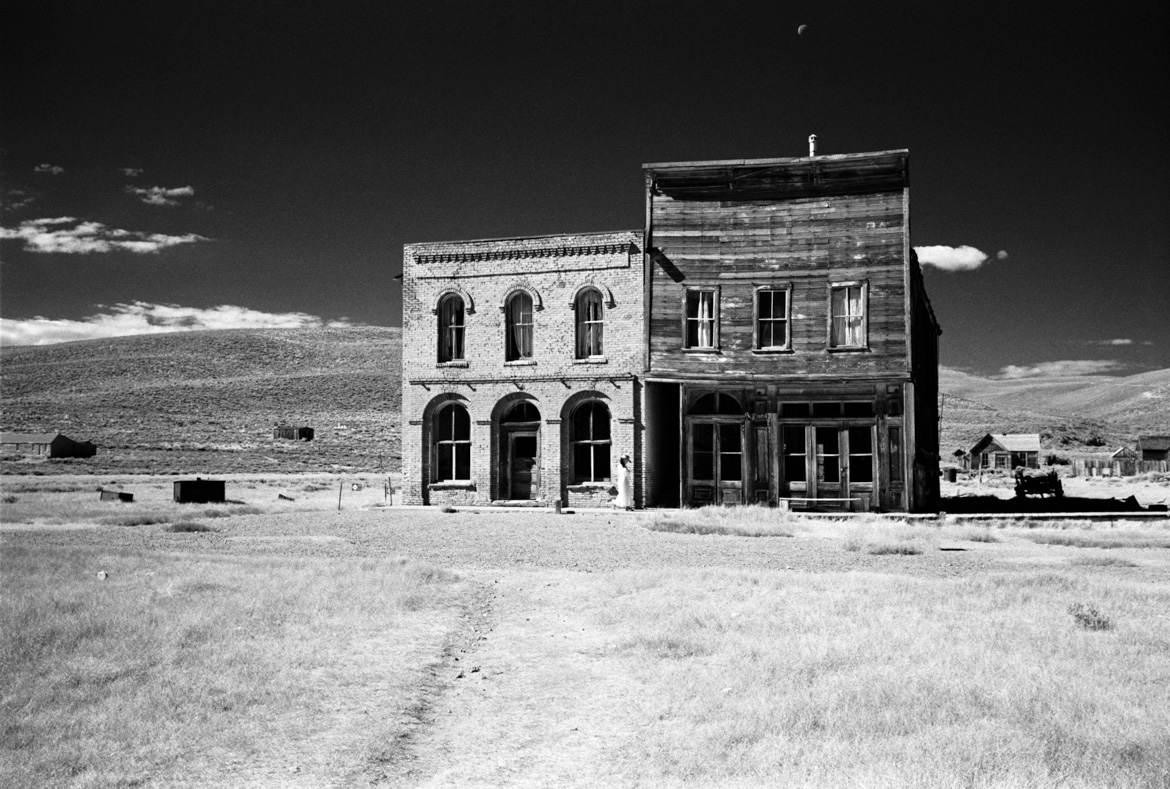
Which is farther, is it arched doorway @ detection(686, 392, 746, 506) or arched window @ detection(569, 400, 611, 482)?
arched window @ detection(569, 400, 611, 482)

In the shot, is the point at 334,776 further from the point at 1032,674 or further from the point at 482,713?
the point at 1032,674

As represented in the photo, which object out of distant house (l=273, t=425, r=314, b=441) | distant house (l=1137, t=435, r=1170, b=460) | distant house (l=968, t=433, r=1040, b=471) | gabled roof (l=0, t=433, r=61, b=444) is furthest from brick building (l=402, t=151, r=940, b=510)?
distant house (l=273, t=425, r=314, b=441)

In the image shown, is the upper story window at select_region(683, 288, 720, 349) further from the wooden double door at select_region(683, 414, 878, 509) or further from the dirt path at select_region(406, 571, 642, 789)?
the dirt path at select_region(406, 571, 642, 789)

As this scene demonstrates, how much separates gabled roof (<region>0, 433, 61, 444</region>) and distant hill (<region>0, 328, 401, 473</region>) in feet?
13.1

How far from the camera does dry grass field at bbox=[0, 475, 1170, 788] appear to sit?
534 centimetres

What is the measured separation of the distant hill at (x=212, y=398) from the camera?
208 feet

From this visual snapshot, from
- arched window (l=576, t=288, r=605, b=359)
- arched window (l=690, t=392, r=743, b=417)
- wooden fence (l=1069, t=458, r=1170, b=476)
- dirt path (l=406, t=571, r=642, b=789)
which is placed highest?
arched window (l=576, t=288, r=605, b=359)

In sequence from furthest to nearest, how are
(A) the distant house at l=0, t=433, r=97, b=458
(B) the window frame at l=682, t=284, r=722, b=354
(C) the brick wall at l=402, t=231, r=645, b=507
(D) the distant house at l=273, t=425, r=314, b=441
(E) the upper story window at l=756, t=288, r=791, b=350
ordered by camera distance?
(D) the distant house at l=273, t=425, r=314, b=441 → (A) the distant house at l=0, t=433, r=97, b=458 → (C) the brick wall at l=402, t=231, r=645, b=507 → (B) the window frame at l=682, t=284, r=722, b=354 → (E) the upper story window at l=756, t=288, r=791, b=350

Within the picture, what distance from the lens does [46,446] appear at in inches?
2394

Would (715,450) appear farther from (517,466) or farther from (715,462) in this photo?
(517,466)

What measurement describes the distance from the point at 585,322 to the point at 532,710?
18945 mm

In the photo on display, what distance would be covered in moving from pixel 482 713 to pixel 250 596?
4.72m

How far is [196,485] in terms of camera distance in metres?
26.7

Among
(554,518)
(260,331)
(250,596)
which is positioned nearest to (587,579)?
(250,596)
